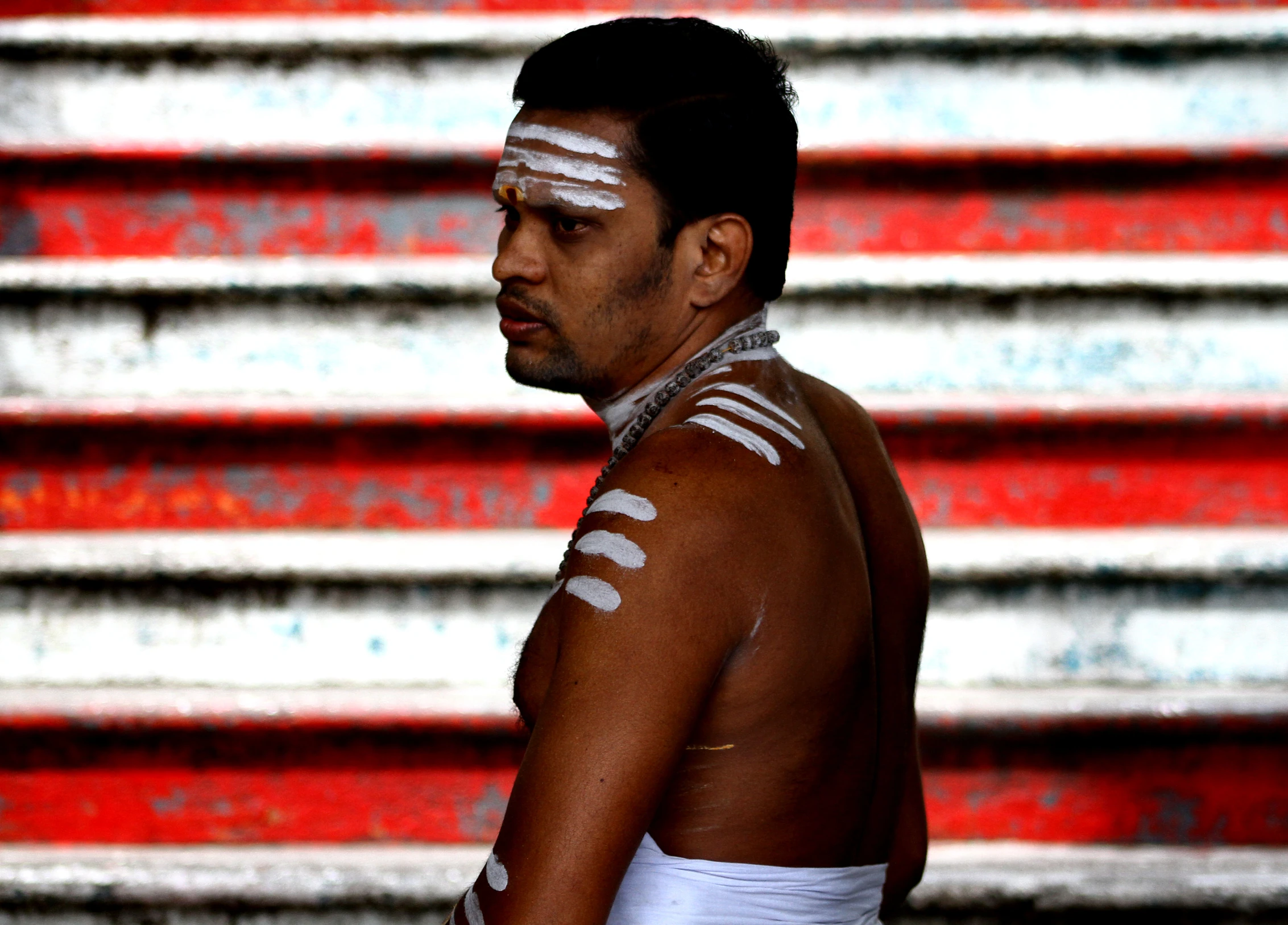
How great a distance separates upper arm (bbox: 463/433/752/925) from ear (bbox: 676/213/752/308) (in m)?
0.26

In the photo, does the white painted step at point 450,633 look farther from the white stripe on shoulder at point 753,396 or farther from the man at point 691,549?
the white stripe on shoulder at point 753,396

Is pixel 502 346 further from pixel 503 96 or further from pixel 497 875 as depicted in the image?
pixel 497 875

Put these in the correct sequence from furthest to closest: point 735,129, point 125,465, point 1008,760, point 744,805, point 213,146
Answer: point 213,146 < point 125,465 < point 1008,760 < point 735,129 < point 744,805

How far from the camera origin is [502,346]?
2334 mm

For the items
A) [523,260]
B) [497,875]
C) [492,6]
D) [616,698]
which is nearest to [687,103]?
[523,260]

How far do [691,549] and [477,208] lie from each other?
1591 mm

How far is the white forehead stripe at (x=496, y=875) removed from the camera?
0.98m

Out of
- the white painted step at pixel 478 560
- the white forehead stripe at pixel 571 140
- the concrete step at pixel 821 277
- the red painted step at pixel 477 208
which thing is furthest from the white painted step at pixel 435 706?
the white forehead stripe at pixel 571 140

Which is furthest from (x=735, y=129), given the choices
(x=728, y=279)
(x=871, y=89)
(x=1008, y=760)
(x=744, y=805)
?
(x=871, y=89)

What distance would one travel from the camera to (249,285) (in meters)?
2.30

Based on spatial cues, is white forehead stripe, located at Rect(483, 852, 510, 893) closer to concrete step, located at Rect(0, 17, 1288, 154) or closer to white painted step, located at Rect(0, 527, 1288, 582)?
white painted step, located at Rect(0, 527, 1288, 582)

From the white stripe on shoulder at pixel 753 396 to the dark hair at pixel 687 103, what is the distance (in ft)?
0.45

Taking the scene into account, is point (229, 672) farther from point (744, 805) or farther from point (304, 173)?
point (744, 805)

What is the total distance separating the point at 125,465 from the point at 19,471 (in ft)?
0.62
